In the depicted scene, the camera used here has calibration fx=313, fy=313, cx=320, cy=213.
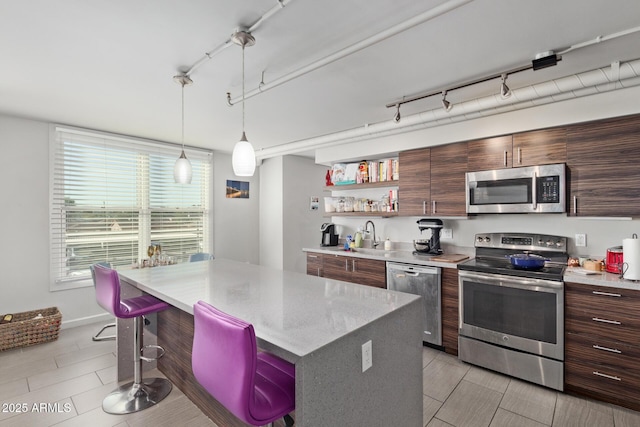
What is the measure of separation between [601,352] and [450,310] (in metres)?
1.12

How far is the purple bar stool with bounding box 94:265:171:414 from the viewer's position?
215 cm

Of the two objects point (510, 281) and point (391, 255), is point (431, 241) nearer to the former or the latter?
point (391, 255)

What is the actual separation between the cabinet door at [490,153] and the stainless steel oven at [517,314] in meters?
0.77

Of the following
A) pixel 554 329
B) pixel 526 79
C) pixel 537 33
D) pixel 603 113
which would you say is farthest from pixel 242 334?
pixel 603 113

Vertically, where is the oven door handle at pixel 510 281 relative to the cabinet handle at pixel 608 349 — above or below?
above

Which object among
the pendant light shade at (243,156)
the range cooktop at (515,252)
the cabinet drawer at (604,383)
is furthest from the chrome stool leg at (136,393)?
the cabinet drawer at (604,383)

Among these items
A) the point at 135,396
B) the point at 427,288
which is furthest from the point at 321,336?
the point at 427,288

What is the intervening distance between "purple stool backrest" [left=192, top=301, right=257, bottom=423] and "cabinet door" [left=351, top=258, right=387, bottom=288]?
100 inches

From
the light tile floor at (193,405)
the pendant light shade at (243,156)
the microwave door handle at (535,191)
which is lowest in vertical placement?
the light tile floor at (193,405)

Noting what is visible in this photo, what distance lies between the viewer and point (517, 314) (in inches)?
105

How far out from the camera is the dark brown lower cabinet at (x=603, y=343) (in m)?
2.20

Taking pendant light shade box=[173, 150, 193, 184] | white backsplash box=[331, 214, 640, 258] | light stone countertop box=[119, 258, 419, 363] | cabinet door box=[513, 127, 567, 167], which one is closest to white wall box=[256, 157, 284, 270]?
white backsplash box=[331, 214, 640, 258]

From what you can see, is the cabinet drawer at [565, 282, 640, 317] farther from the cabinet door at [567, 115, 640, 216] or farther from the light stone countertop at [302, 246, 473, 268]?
the light stone countertop at [302, 246, 473, 268]

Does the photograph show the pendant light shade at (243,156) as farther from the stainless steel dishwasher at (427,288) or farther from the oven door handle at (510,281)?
the oven door handle at (510,281)
